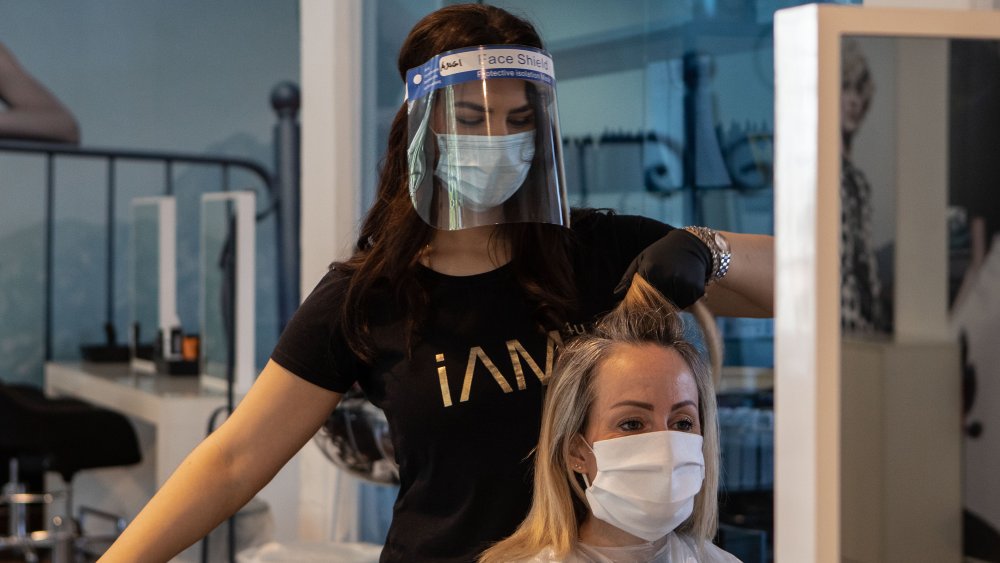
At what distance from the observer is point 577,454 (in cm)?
130

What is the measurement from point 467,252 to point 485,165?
146mm

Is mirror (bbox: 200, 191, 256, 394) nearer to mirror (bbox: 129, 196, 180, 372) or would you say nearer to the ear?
mirror (bbox: 129, 196, 180, 372)

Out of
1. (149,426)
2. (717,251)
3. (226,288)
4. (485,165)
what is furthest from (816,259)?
(149,426)

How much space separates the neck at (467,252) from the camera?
139 cm

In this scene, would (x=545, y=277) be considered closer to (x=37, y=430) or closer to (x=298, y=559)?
(x=298, y=559)

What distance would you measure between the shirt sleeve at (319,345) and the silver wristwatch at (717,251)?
0.43m

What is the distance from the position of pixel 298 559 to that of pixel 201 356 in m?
1.35

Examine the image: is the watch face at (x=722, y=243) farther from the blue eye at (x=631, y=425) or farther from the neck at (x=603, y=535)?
the neck at (x=603, y=535)

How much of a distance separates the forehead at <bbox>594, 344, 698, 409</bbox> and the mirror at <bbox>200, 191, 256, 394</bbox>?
6.65 feet

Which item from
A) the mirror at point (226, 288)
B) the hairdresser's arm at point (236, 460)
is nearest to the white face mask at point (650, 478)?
the hairdresser's arm at point (236, 460)

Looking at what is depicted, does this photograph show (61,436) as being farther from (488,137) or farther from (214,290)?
(488,137)

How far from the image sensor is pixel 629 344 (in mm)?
1283

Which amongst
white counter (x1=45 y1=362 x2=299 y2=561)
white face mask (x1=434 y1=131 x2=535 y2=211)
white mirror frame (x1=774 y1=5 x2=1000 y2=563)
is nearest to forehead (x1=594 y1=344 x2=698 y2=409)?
white face mask (x1=434 y1=131 x2=535 y2=211)

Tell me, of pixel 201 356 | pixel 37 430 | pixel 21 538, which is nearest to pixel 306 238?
pixel 201 356
